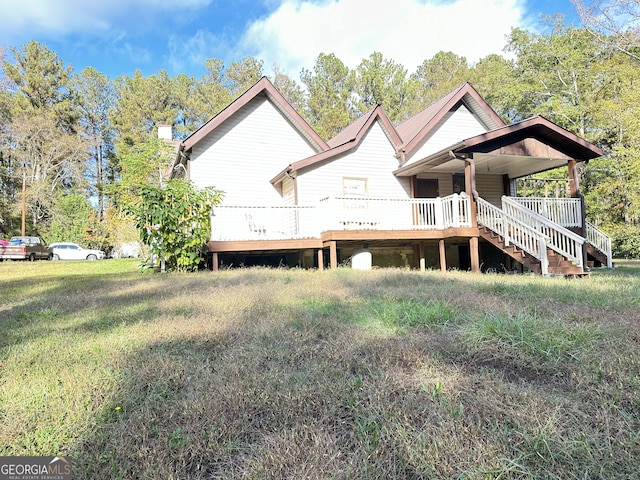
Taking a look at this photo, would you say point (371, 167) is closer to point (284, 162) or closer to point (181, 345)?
point (284, 162)

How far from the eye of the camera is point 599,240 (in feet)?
40.7

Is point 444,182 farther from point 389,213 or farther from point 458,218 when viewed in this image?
point 389,213

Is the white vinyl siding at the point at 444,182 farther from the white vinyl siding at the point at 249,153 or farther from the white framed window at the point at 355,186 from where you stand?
the white vinyl siding at the point at 249,153

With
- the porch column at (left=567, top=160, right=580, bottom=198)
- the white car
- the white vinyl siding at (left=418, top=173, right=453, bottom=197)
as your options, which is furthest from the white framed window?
the white car

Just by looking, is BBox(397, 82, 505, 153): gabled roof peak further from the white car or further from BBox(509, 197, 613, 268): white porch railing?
the white car

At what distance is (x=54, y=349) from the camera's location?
137 inches

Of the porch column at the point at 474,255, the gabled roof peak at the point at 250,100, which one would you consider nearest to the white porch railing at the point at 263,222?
the gabled roof peak at the point at 250,100

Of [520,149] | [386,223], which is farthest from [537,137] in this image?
[386,223]

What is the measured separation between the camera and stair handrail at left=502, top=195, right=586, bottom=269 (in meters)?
9.28

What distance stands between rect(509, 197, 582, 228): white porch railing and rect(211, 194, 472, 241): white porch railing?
2.55 m

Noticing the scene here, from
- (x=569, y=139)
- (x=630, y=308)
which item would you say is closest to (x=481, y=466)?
(x=630, y=308)

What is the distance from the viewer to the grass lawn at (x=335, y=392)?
72.6 inches

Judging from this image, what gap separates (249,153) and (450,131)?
760 cm

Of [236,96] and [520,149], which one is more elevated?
[236,96]
